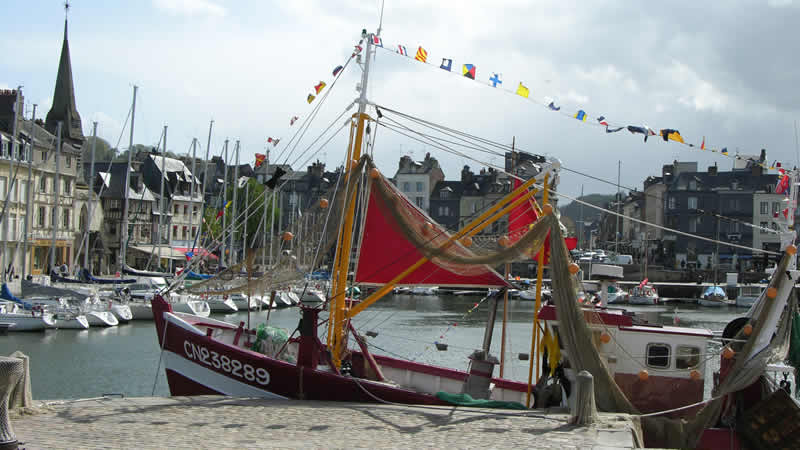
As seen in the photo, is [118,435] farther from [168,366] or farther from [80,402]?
[168,366]


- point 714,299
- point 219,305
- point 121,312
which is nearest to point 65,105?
point 219,305

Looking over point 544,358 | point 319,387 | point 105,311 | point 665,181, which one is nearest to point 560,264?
point 544,358

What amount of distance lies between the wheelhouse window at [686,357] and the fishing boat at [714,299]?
59.3 m

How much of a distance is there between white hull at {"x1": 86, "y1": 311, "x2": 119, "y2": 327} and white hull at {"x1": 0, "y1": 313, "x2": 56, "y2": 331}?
289 cm

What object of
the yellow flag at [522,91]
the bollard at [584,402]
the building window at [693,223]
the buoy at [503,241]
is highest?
the building window at [693,223]

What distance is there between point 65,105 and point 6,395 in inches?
3143

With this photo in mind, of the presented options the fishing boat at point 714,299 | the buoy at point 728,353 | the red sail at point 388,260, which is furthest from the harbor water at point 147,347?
the fishing boat at point 714,299

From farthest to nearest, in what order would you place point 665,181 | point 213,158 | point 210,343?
point 213,158, point 665,181, point 210,343

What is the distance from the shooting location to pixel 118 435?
11.6 m

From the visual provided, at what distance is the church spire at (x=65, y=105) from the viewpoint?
81.9 meters

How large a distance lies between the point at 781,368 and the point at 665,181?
284 feet

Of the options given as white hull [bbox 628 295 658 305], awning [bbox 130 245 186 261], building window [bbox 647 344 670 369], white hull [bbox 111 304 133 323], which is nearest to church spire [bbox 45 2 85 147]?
awning [bbox 130 245 186 261]

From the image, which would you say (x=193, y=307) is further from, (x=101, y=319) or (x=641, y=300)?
(x=641, y=300)

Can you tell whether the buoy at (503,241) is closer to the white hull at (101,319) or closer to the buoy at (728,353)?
the buoy at (728,353)
